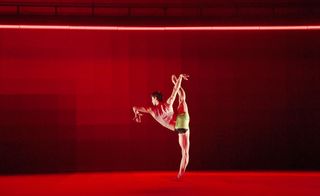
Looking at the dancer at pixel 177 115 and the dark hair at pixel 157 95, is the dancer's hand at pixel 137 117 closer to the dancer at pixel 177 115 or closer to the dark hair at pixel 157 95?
the dancer at pixel 177 115

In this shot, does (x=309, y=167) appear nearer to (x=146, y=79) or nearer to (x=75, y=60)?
(x=146, y=79)

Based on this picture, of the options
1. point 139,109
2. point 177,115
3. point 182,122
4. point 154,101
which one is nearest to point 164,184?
point 182,122

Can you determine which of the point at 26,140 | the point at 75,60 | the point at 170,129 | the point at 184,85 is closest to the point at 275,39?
the point at 184,85

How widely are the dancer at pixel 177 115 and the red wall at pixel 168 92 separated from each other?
964 mm

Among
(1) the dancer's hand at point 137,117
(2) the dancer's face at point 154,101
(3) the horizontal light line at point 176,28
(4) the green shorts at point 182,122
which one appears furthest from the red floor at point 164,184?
(3) the horizontal light line at point 176,28

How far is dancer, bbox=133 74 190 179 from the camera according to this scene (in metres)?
13.2

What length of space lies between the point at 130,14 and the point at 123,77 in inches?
68.5

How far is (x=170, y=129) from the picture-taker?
1451cm

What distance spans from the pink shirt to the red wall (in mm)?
1071

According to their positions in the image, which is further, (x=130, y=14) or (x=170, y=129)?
(x=130, y=14)

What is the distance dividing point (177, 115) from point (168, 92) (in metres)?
1.62

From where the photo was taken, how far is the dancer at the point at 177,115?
13.2m

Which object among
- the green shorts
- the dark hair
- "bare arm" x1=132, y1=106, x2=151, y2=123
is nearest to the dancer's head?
the dark hair

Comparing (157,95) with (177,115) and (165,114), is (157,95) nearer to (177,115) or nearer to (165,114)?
(165,114)
